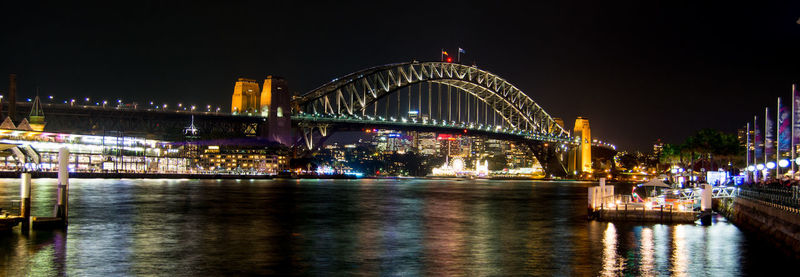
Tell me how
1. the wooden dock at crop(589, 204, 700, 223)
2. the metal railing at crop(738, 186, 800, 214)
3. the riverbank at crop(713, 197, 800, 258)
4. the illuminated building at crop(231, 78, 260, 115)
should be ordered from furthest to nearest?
the illuminated building at crop(231, 78, 260, 115)
the wooden dock at crop(589, 204, 700, 223)
the metal railing at crop(738, 186, 800, 214)
the riverbank at crop(713, 197, 800, 258)

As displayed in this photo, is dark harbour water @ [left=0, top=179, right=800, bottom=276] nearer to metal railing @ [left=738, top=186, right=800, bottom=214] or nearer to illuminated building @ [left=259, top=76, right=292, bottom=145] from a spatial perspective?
metal railing @ [left=738, top=186, right=800, bottom=214]

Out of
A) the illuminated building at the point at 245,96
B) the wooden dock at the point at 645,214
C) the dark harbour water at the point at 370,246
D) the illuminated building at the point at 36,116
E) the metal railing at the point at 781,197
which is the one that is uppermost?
the illuminated building at the point at 245,96

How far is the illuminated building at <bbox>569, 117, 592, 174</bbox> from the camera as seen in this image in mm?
139500

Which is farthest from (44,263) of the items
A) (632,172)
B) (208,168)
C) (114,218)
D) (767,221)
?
(632,172)

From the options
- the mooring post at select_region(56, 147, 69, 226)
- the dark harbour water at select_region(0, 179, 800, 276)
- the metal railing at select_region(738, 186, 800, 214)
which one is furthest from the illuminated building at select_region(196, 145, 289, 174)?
the metal railing at select_region(738, 186, 800, 214)

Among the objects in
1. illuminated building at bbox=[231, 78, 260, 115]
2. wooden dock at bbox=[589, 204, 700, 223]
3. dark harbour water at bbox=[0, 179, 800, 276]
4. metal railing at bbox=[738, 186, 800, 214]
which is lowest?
dark harbour water at bbox=[0, 179, 800, 276]

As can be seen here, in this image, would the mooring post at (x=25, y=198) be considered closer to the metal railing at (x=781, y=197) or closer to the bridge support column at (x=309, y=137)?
the metal railing at (x=781, y=197)

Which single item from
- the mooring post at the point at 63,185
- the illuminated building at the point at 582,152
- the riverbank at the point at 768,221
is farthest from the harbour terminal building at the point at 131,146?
the riverbank at the point at 768,221

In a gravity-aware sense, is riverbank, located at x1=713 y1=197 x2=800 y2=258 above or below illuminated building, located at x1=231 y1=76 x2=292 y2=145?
below

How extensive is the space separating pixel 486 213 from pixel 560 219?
16.6 ft

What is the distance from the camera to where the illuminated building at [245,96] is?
106625 mm

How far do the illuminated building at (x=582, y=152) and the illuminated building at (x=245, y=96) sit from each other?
5999 cm

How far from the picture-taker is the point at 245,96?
352ft

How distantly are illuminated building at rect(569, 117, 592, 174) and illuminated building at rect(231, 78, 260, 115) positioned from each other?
60.0 m
